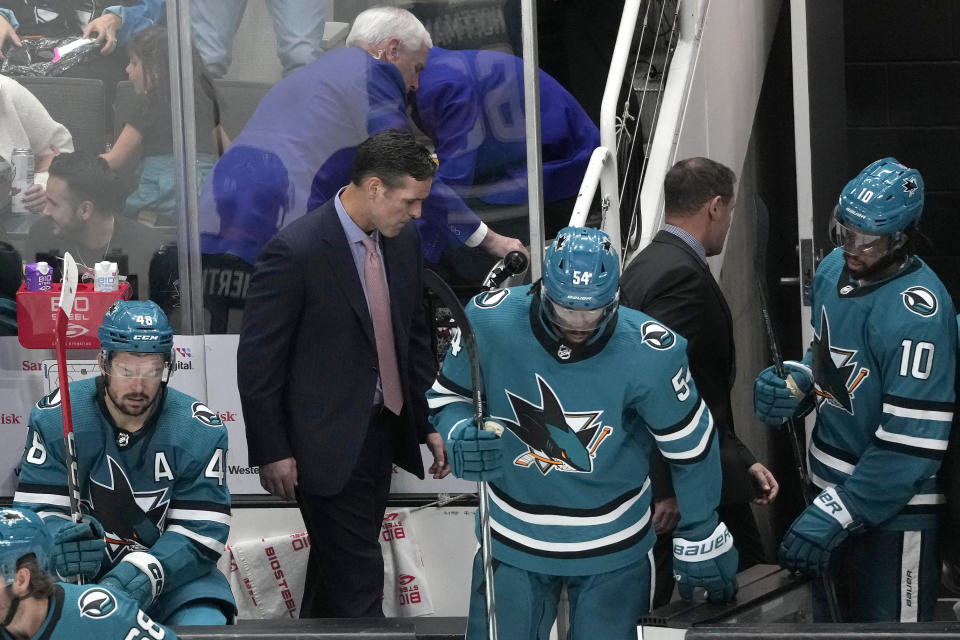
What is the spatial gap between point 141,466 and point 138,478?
0.03 metres

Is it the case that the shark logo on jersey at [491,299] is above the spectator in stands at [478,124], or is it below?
below

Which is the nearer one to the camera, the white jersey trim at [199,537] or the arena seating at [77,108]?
the white jersey trim at [199,537]

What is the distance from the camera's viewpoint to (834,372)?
3.78 metres

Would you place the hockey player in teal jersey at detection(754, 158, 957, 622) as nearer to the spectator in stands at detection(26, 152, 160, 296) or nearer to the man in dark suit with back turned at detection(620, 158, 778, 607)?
the man in dark suit with back turned at detection(620, 158, 778, 607)

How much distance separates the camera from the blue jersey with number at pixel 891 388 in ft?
11.8

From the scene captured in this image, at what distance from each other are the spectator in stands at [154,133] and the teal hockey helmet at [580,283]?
1.95 metres

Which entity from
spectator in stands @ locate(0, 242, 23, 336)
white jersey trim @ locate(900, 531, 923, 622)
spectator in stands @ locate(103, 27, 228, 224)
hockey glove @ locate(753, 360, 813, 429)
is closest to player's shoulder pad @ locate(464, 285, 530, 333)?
hockey glove @ locate(753, 360, 813, 429)

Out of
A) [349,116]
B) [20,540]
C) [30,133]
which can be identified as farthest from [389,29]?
[20,540]

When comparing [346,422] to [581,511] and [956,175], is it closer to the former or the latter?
[581,511]

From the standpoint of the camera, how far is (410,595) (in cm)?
502

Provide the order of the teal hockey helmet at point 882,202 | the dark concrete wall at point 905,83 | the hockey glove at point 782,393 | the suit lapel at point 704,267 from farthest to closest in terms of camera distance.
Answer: the dark concrete wall at point 905,83 → the suit lapel at point 704,267 → the hockey glove at point 782,393 → the teal hockey helmet at point 882,202

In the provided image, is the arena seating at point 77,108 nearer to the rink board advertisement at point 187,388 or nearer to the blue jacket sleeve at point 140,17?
the blue jacket sleeve at point 140,17

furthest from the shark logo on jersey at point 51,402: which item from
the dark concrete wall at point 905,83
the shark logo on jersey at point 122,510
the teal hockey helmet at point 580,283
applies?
the dark concrete wall at point 905,83

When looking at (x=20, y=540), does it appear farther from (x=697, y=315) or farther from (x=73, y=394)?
(x=697, y=315)
